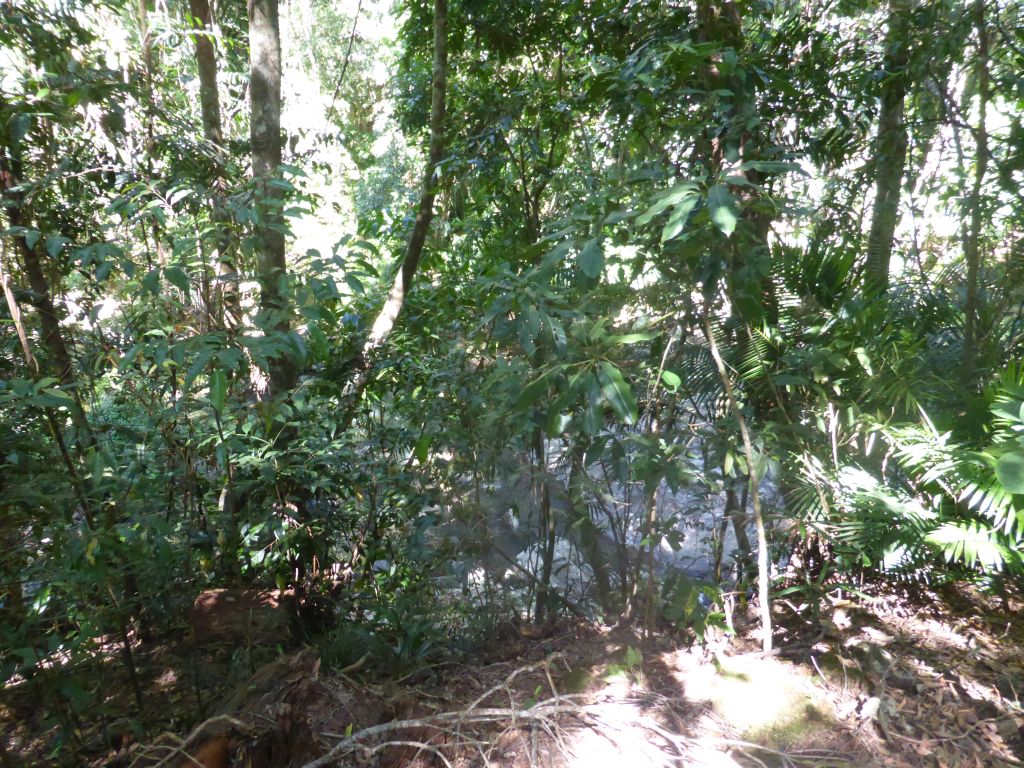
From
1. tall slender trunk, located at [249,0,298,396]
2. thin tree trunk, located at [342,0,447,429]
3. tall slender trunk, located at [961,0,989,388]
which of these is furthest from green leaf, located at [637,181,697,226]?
thin tree trunk, located at [342,0,447,429]

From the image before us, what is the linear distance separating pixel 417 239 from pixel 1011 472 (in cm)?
327

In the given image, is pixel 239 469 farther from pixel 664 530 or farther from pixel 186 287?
pixel 664 530

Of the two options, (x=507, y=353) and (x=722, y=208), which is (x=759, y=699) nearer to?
(x=722, y=208)

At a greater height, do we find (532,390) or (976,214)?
(976,214)

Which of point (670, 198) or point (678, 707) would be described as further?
point (678, 707)

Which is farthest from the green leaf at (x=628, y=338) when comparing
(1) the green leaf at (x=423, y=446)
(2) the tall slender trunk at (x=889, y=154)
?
(2) the tall slender trunk at (x=889, y=154)

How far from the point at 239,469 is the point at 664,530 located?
222 centimetres

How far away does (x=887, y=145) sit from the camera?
4.04m

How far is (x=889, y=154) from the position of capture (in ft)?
13.2

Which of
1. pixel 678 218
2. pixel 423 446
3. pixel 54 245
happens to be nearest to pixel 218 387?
pixel 54 245

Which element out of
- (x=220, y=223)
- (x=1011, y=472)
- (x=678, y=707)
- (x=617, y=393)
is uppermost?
(x=220, y=223)

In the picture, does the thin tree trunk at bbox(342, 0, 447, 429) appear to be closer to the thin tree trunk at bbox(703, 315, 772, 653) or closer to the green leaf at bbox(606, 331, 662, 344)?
the green leaf at bbox(606, 331, 662, 344)

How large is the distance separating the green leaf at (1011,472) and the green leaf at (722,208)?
1248mm

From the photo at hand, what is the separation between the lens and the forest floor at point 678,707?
2.11 metres
